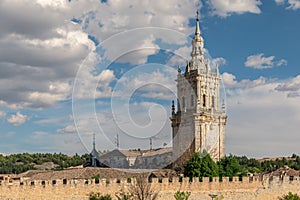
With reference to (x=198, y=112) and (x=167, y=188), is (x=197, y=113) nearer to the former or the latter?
(x=198, y=112)

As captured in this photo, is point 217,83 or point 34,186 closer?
point 34,186

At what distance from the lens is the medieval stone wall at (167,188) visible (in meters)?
34.4

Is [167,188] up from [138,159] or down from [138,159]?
down

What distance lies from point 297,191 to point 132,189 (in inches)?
544

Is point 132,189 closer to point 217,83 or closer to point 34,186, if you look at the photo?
point 34,186

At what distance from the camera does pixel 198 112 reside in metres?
67.8

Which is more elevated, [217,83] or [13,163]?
[217,83]

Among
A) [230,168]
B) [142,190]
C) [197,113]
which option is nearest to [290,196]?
[142,190]

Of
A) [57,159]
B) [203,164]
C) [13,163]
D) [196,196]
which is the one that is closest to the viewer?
[196,196]

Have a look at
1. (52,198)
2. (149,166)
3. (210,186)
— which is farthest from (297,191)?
(149,166)

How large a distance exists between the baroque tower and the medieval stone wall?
24548 millimetres

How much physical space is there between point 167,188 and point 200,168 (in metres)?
14.4

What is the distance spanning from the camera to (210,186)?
39969 millimetres

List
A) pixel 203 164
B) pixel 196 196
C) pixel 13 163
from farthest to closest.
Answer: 1. pixel 13 163
2. pixel 203 164
3. pixel 196 196
